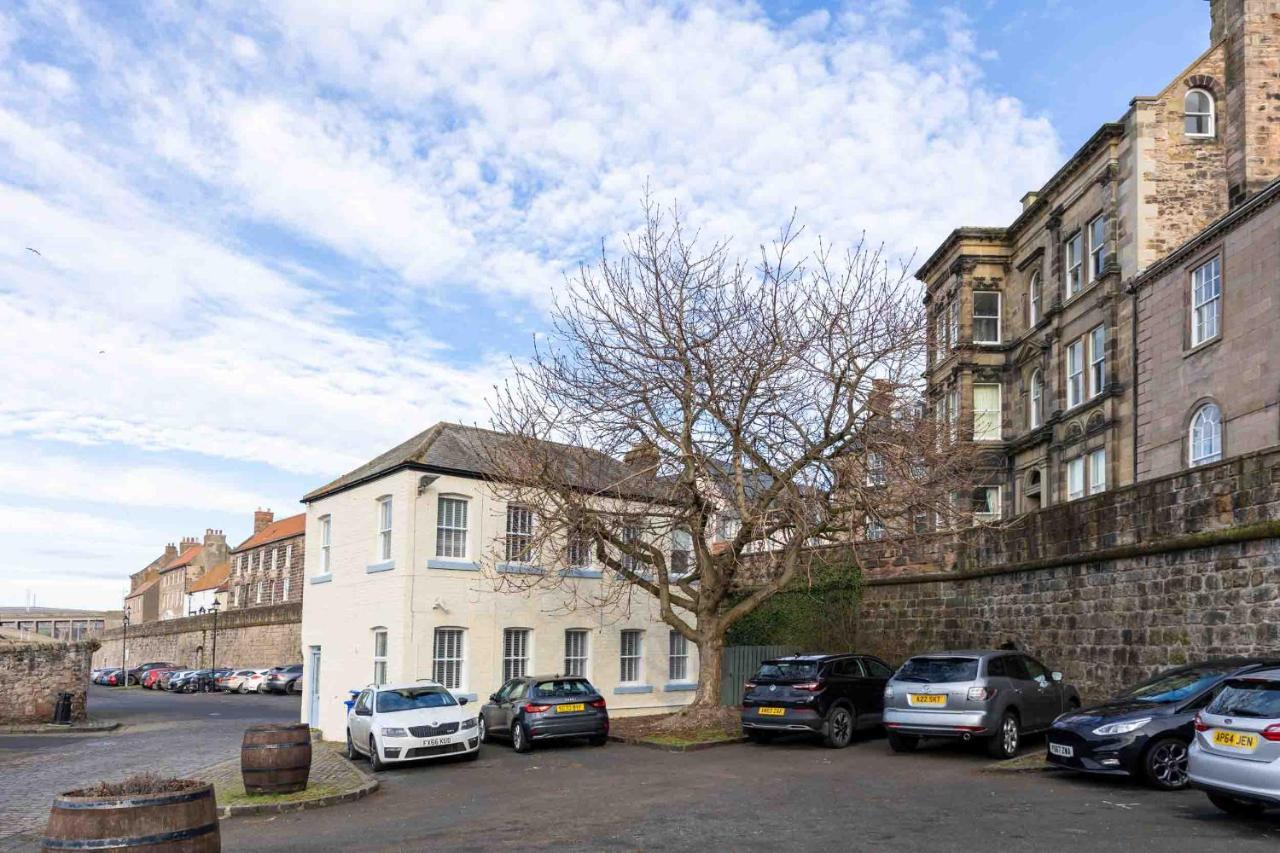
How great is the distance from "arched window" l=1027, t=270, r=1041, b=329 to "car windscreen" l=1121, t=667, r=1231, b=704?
949 inches

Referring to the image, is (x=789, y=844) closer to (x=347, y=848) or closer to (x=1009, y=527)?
(x=347, y=848)

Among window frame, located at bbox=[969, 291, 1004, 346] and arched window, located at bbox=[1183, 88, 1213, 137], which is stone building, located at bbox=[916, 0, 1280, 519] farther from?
window frame, located at bbox=[969, 291, 1004, 346]

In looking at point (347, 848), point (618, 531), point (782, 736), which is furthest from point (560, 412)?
Answer: point (347, 848)

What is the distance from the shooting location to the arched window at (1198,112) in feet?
101

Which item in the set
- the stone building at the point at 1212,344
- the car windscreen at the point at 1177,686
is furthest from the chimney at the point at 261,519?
the car windscreen at the point at 1177,686

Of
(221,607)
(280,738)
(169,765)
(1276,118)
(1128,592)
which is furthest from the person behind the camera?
(221,607)

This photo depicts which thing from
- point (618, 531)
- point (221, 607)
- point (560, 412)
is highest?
point (560, 412)

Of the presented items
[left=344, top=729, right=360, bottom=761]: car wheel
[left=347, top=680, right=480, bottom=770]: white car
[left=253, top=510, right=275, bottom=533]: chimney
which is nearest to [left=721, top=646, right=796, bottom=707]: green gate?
[left=347, top=680, right=480, bottom=770]: white car

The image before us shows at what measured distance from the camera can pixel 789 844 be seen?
10.2 m

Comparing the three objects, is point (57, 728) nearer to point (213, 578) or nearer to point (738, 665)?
point (738, 665)

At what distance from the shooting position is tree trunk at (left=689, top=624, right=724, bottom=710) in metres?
22.3

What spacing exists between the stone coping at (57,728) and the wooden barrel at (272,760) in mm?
19314

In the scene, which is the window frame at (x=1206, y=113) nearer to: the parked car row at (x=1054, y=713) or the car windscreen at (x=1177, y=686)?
the parked car row at (x=1054, y=713)

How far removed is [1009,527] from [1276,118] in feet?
52.3
